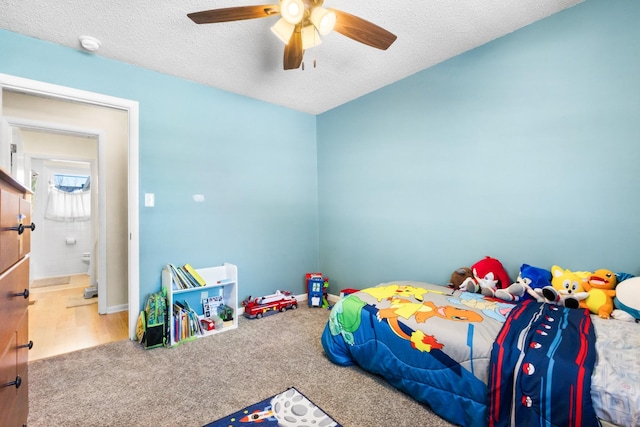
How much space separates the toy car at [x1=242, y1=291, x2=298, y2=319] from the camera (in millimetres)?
3090

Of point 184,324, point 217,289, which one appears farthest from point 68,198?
point 184,324

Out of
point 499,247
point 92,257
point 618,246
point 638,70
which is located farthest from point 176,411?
point 92,257

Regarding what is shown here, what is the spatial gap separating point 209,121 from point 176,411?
8.08 feet

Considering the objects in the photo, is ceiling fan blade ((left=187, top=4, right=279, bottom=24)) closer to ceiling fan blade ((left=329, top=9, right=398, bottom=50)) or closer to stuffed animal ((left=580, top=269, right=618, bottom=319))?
ceiling fan blade ((left=329, top=9, right=398, bottom=50))

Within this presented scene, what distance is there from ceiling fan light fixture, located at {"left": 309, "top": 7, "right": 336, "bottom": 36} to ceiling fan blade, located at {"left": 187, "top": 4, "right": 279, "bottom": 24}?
198mm

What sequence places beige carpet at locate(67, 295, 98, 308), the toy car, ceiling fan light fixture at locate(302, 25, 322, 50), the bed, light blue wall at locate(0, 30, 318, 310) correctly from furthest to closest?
beige carpet at locate(67, 295, 98, 308)
the toy car
light blue wall at locate(0, 30, 318, 310)
ceiling fan light fixture at locate(302, 25, 322, 50)
the bed

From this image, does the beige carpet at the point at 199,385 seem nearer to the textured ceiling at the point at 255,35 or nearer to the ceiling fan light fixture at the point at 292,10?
the ceiling fan light fixture at the point at 292,10

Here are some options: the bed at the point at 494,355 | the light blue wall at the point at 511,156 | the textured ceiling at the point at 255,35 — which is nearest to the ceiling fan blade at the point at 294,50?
the textured ceiling at the point at 255,35

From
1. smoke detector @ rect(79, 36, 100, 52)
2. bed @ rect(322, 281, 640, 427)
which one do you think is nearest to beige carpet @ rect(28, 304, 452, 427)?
bed @ rect(322, 281, 640, 427)

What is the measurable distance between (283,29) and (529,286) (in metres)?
2.21

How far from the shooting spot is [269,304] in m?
3.22

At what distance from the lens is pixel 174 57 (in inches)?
96.9

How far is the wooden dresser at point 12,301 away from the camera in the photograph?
0.89m

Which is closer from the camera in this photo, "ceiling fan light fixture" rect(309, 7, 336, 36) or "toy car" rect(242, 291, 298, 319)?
"ceiling fan light fixture" rect(309, 7, 336, 36)
